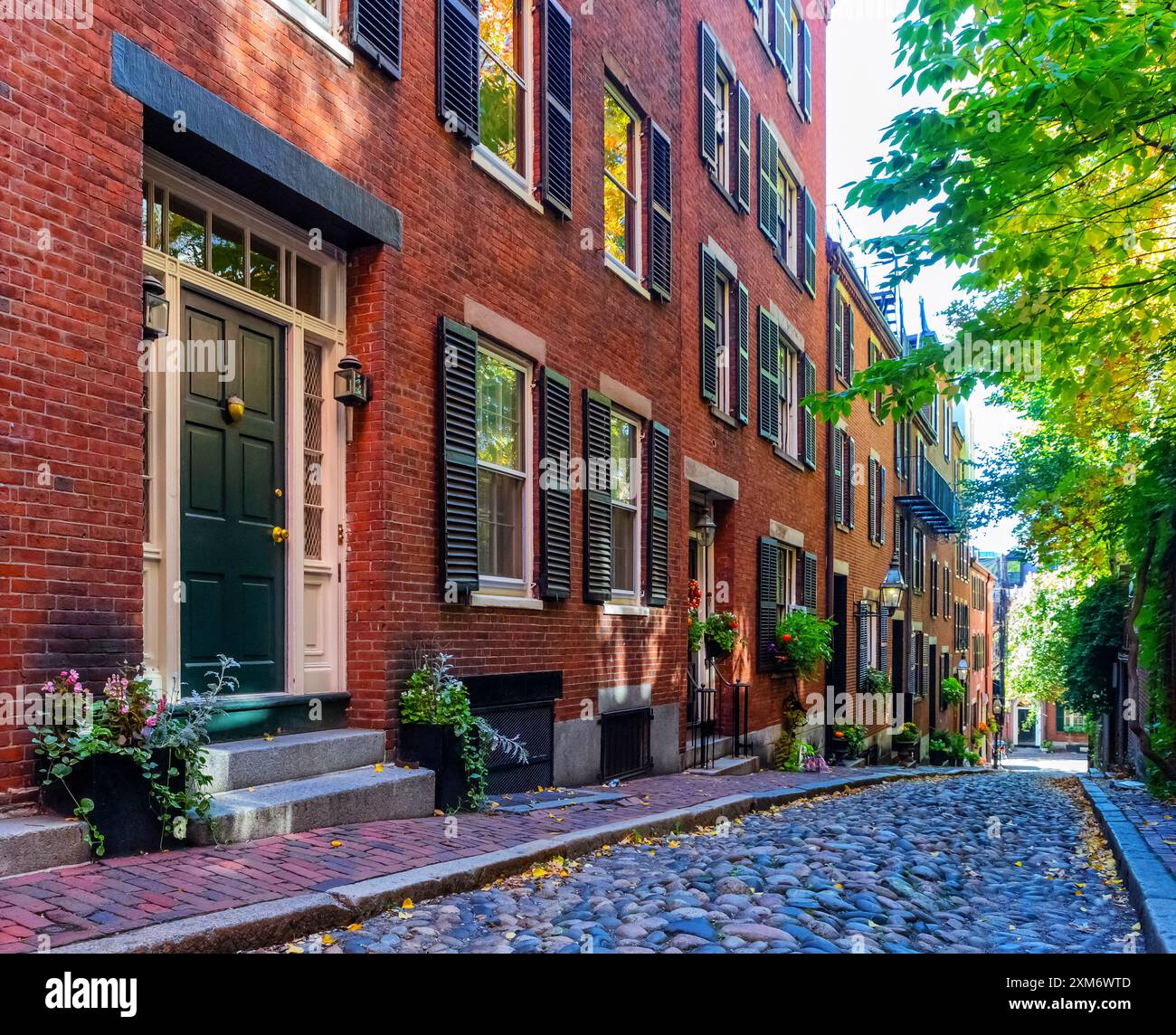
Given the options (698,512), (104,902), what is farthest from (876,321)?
(104,902)

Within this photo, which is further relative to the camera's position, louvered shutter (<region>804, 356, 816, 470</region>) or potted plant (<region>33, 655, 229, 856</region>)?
louvered shutter (<region>804, 356, 816, 470</region>)

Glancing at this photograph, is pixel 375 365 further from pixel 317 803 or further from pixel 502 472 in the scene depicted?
pixel 317 803

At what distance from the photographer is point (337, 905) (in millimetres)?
5082

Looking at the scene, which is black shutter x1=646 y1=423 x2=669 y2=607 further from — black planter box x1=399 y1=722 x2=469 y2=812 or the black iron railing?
the black iron railing

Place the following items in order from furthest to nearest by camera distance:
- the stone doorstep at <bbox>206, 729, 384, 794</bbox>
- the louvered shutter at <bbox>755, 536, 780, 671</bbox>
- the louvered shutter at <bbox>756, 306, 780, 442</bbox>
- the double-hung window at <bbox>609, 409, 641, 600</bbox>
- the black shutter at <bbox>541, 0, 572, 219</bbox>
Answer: the louvered shutter at <bbox>756, 306, 780, 442</bbox> → the louvered shutter at <bbox>755, 536, 780, 671</bbox> → the double-hung window at <bbox>609, 409, 641, 600</bbox> → the black shutter at <bbox>541, 0, 572, 219</bbox> → the stone doorstep at <bbox>206, 729, 384, 794</bbox>

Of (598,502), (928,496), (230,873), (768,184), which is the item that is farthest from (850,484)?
(230,873)

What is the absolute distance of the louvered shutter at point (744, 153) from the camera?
54.7ft

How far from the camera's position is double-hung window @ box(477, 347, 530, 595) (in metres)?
9.44

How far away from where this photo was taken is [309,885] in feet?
17.4

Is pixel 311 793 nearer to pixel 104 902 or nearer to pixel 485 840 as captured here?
pixel 485 840

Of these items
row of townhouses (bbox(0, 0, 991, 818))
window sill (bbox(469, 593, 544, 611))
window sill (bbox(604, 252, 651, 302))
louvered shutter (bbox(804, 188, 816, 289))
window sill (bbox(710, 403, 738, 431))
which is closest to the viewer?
row of townhouses (bbox(0, 0, 991, 818))

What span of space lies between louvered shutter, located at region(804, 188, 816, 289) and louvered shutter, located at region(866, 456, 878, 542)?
6.01 m

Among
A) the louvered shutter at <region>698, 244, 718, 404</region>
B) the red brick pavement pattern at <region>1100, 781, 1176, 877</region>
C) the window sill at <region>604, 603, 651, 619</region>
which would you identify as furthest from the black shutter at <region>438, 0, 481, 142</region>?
the red brick pavement pattern at <region>1100, 781, 1176, 877</region>

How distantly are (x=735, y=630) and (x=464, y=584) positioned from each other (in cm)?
737
